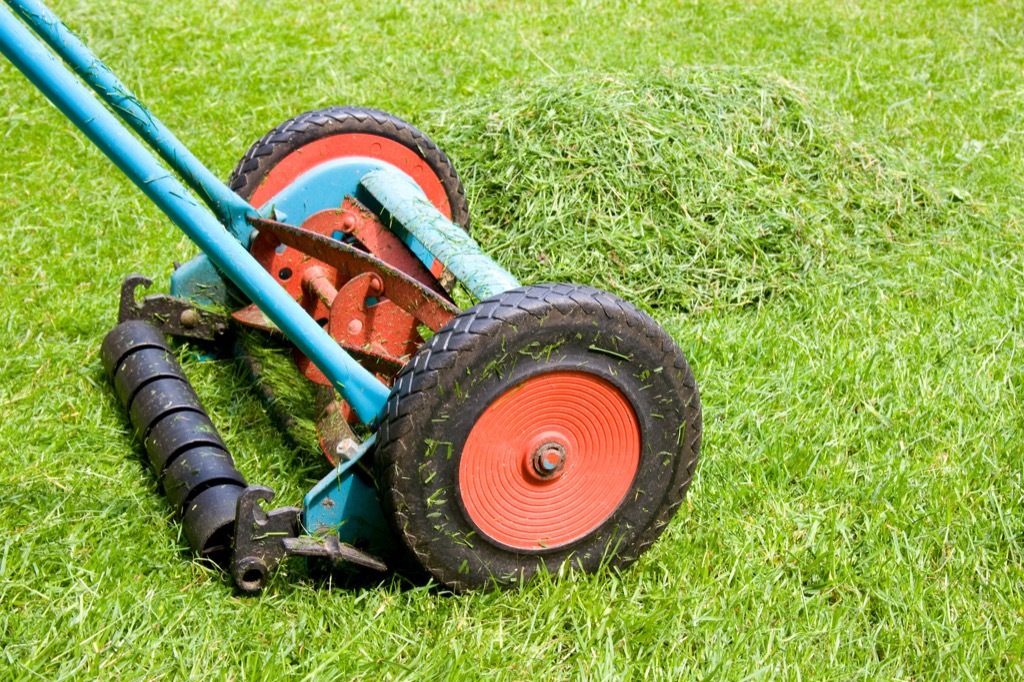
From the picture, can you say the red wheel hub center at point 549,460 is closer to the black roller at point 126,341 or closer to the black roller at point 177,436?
the black roller at point 177,436

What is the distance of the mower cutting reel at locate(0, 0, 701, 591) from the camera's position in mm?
2160

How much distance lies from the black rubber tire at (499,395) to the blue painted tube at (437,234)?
17.7 inches

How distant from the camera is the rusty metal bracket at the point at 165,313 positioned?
3.09 m

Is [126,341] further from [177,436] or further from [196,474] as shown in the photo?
[196,474]

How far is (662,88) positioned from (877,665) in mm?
2605

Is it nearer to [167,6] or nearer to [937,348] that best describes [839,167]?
[937,348]

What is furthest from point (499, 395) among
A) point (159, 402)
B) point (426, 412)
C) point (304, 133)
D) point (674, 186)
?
→ point (674, 186)

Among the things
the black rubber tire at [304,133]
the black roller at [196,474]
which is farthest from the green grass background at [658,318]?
the black rubber tire at [304,133]

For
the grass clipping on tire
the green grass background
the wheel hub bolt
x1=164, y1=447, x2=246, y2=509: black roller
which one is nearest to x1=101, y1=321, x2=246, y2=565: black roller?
x1=164, y1=447, x2=246, y2=509: black roller

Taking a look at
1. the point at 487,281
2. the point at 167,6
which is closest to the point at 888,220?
the point at 487,281

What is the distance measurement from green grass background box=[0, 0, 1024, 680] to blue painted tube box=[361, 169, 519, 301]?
2.21 feet

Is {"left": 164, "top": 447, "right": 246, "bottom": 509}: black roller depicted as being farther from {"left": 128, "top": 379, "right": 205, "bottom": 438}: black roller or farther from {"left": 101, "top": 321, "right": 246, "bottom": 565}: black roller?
{"left": 128, "top": 379, "right": 205, "bottom": 438}: black roller

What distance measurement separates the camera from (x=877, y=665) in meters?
2.34

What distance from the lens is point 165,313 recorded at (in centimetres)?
310
